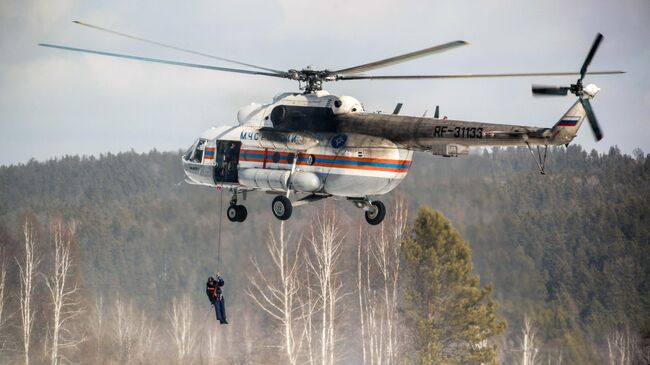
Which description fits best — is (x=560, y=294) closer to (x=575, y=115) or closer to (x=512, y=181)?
(x=512, y=181)

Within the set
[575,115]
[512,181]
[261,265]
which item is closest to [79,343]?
[261,265]

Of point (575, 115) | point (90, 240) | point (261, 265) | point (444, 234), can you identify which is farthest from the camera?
point (90, 240)

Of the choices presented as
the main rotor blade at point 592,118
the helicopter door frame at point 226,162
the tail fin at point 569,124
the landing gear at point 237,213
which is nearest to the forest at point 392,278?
the landing gear at point 237,213

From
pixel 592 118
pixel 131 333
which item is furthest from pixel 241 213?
pixel 131 333

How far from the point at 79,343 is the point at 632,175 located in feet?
106

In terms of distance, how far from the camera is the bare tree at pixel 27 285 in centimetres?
4632

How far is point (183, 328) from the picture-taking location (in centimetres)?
5384

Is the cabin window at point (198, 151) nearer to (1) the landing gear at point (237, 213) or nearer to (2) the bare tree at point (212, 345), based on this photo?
(1) the landing gear at point (237, 213)

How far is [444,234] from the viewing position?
42.0 metres

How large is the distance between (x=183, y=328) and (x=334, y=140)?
105 feet

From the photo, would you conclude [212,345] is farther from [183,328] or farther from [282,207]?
[282,207]

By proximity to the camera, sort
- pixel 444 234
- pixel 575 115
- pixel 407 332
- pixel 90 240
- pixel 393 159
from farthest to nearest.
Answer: pixel 90 240 < pixel 407 332 < pixel 444 234 < pixel 393 159 < pixel 575 115

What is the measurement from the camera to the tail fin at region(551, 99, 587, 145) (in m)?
21.0

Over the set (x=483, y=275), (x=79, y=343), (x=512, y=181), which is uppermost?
(x=512, y=181)
